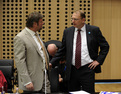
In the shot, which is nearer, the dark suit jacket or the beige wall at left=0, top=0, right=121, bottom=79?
the dark suit jacket

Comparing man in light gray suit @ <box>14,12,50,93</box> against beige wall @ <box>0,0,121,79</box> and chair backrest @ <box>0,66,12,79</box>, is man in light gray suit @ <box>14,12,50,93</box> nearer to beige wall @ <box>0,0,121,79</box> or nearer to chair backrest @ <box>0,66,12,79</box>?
chair backrest @ <box>0,66,12,79</box>

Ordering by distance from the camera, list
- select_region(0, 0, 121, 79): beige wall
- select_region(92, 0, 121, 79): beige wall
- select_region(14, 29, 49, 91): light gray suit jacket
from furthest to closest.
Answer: select_region(92, 0, 121, 79): beige wall, select_region(0, 0, 121, 79): beige wall, select_region(14, 29, 49, 91): light gray suit jacket

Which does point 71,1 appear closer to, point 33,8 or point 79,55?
point 33,8

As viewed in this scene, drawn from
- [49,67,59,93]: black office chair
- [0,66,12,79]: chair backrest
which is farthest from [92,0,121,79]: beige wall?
[49,67,59,93]: black office chair

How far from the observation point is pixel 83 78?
3.47 metres

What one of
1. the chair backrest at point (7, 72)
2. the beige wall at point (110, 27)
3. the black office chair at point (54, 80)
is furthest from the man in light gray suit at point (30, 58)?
the beige wall at point (110, 27)

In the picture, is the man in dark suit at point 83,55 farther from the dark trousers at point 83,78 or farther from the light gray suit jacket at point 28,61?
the light gray suit jacket at point 28,61

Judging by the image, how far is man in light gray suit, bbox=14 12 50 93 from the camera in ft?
9.45

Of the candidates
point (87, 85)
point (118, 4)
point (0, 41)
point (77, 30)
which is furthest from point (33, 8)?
point (87, 85)

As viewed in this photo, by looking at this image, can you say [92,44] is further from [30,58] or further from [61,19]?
[61,19]

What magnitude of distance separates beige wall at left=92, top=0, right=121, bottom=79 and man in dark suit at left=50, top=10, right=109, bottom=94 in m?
4.04

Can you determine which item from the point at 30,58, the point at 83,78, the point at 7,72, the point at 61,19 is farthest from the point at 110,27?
the point at 30,58

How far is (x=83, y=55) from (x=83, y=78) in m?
0.36

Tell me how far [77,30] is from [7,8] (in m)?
4.24
